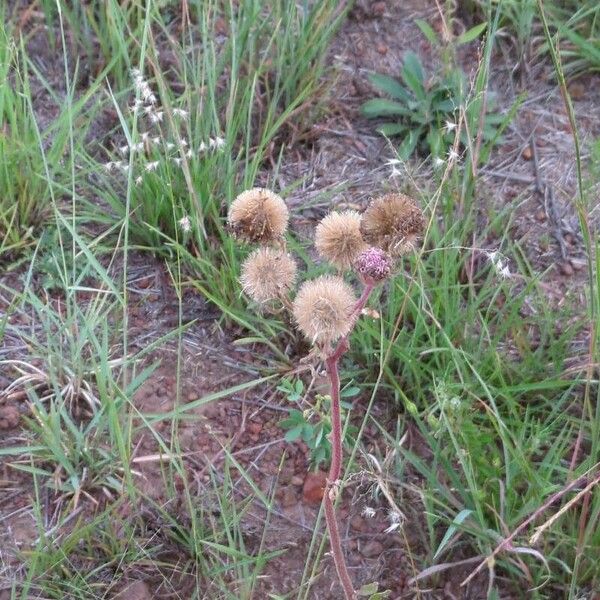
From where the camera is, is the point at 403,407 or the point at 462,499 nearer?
the point at 462,499

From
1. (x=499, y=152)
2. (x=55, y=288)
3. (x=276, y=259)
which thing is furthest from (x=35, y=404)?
(x=499, y=152)

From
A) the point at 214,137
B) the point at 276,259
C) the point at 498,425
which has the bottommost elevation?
the point at 498,425

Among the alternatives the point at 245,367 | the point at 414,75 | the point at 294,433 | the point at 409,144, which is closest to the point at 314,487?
the point at 294,433

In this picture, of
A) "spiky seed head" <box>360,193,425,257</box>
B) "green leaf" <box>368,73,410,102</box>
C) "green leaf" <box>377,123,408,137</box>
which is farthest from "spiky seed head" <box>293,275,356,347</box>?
"green leaf" <box>368,73,410,102</box>

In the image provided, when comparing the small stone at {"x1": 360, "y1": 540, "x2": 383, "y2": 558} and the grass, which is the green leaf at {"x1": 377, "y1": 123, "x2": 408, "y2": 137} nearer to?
the grass

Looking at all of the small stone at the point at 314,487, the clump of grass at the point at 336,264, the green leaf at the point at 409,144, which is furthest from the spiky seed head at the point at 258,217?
the green leaf at the point at 409,144

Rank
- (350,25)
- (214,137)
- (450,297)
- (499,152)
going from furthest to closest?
(350,25), (499,152), (214,137), (450,297)

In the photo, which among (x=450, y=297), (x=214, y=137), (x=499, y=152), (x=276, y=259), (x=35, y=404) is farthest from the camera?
(x=499, y=152)

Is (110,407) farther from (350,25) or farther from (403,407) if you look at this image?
(350,25)
